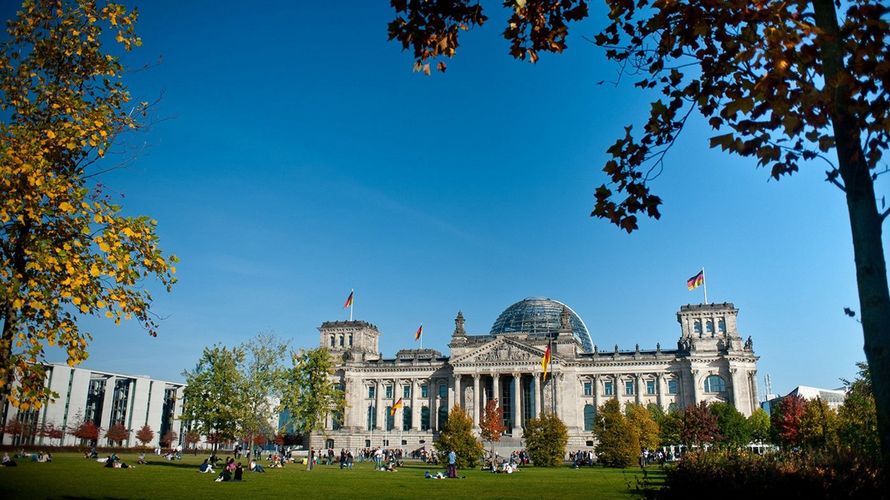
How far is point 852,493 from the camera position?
7320 millimetres

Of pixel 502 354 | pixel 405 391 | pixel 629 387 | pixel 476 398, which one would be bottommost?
pixel 476 398

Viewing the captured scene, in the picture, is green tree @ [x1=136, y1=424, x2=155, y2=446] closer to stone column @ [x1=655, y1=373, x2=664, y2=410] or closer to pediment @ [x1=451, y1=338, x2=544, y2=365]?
pediment @ [x1=451, y1=338, x2=544, y2=365]

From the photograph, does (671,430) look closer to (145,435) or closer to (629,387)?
(629,387)

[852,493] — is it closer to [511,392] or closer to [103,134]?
[103,134]

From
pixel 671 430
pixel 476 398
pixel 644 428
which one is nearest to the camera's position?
pixel 644 428

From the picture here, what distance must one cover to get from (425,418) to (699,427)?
4935cm

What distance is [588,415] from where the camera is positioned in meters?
98.8

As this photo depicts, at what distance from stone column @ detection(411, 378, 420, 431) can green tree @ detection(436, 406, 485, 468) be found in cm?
4851

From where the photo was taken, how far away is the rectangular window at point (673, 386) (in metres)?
95.4

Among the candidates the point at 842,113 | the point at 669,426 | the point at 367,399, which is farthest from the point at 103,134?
the point at 367,399

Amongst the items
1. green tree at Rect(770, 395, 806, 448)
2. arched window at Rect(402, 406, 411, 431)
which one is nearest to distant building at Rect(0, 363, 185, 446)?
arched window at Rect(402, 406, 411, 431)

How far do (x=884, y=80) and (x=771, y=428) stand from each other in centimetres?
8648

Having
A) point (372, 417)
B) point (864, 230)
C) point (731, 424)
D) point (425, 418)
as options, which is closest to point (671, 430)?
point (731, 424)

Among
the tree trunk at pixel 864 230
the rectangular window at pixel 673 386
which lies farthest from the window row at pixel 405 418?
the tree trunk at pixel 864 230
